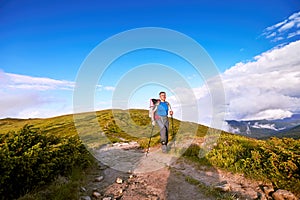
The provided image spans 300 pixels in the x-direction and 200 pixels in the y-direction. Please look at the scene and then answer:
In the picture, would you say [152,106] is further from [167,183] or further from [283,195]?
[283,195]

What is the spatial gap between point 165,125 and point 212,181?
17.6 ft

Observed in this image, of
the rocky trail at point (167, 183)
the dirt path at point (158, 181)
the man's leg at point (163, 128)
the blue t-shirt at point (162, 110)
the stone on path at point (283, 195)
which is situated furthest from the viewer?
the blue t-shirt at point (162, 110)

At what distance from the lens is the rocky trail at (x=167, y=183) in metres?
8.53

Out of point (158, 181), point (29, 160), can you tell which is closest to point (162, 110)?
point (158, 181)

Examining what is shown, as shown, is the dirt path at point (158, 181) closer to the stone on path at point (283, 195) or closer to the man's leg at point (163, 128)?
the stone on path at point (283, 195)

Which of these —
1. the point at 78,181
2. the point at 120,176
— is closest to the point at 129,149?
the point at 120,176

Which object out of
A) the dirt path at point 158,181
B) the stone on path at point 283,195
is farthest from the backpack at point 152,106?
the stone on path at point 283,195

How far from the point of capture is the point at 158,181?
A: 33.0ft

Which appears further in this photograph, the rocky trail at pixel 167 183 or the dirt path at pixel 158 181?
the dirt path at pixel 158 181

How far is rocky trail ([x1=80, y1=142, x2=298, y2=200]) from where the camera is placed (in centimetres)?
853

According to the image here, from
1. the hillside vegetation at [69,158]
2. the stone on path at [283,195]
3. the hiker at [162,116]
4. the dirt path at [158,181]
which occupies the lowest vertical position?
the dirt path at [158,181]

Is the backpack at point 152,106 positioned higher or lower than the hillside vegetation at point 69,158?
higher

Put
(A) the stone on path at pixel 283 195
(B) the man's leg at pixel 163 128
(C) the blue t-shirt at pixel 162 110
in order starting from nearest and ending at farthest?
1. (A) the stone on path at pixel 283 195
2. (B) the man's leg at pixel 163 128
3. (C) the blue t-shirt at pixel 162 110

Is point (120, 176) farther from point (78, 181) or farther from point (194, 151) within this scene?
point (194, 151)
